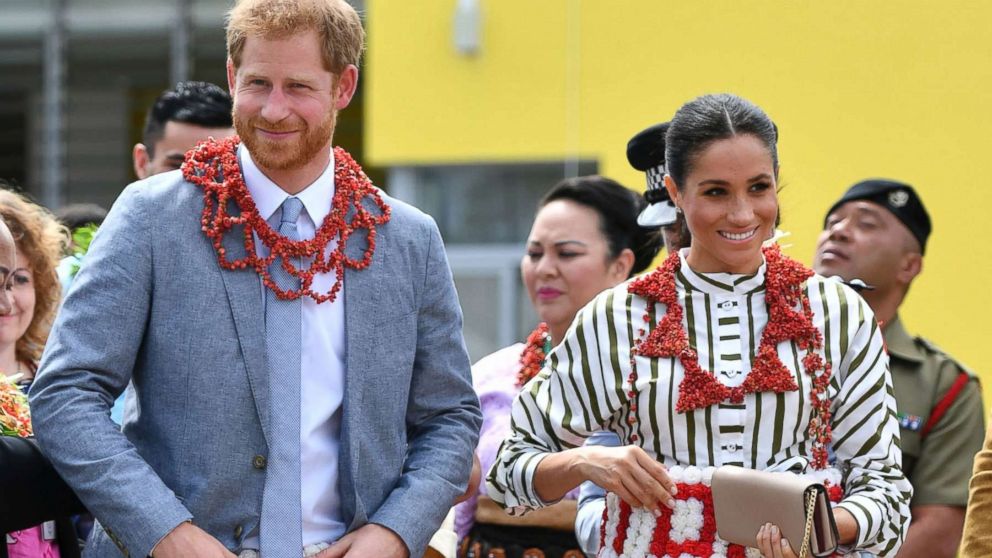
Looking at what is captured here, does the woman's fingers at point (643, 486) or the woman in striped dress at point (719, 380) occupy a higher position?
the woman in striped dress at point (719, 380)

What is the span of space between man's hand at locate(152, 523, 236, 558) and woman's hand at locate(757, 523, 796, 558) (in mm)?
1113

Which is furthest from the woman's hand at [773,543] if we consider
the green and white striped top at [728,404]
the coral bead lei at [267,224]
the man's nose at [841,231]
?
the man's nose at [841,231]

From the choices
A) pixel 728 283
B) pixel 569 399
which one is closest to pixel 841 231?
pixel 728 283

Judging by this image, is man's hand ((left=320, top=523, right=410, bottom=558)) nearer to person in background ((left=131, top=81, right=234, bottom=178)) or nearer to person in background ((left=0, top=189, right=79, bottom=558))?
person in background ((left=0, top=189, right=79, bottom=558))

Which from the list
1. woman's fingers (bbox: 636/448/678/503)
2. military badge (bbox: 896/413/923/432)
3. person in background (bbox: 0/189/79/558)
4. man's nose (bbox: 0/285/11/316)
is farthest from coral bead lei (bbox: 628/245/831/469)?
person in background (bbox: 0/189/79/558)

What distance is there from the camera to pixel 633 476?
123 inches

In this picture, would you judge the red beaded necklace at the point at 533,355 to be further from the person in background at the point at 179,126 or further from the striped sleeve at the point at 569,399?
the person in background at the point at 179,126

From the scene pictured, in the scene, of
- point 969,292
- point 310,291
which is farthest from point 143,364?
point 969,292

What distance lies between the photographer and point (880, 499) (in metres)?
3.13

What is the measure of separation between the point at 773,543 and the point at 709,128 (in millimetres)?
924

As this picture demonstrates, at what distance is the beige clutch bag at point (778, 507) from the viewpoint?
9.84 ft

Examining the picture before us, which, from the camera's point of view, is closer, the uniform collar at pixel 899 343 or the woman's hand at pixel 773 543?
the woman's hand at pixel 773 543

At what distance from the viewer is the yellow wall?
870cm

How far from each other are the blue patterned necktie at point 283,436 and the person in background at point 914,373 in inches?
81.5
